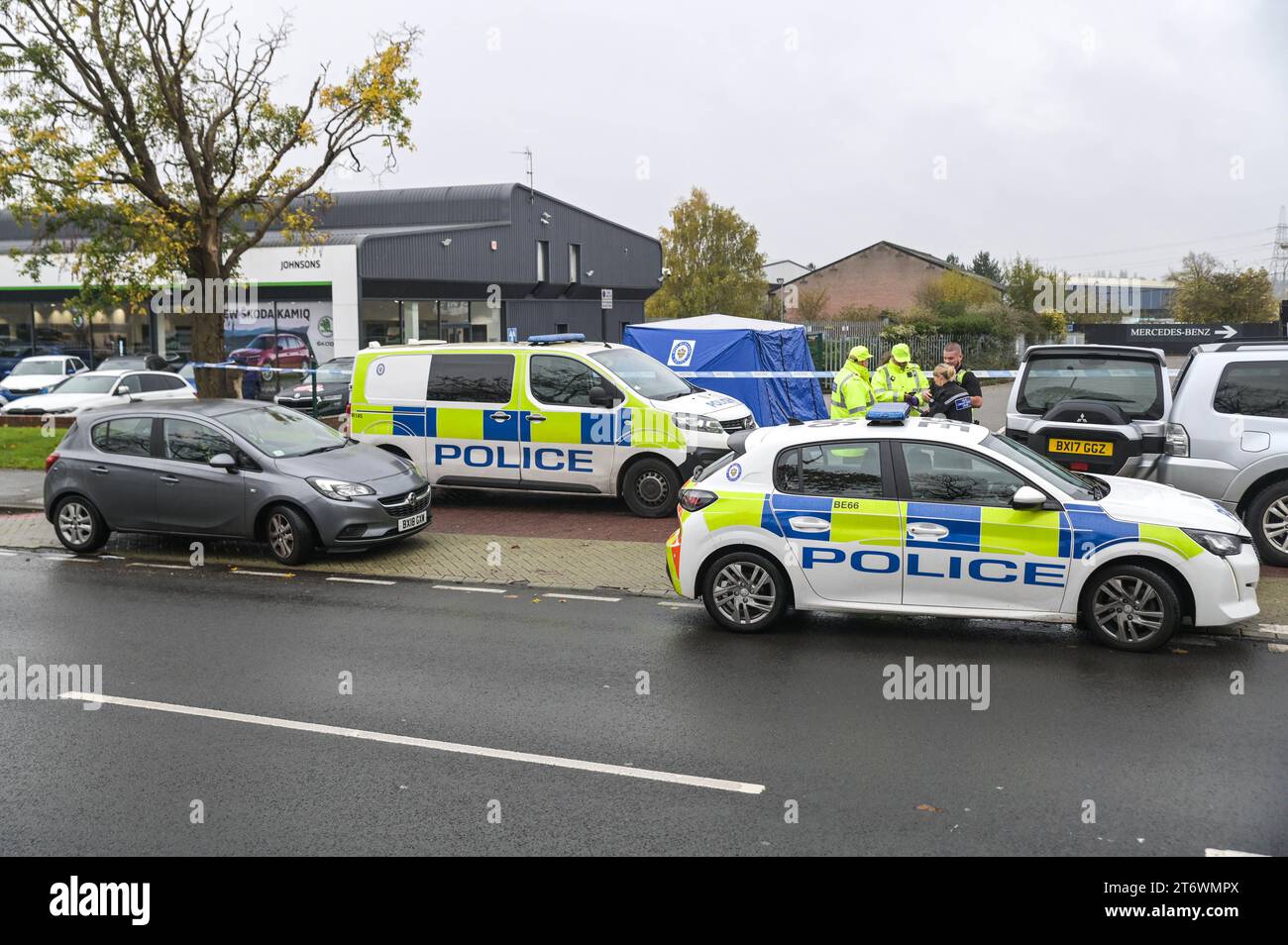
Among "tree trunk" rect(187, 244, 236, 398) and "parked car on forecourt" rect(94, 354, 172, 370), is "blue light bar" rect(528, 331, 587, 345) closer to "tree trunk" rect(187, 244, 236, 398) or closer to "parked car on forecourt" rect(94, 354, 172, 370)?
"tree trunk" rect(187, 244, 236, 398)

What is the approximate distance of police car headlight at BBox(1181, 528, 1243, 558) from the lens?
7215 millimetres

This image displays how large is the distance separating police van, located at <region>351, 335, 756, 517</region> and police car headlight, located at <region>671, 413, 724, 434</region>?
11mm

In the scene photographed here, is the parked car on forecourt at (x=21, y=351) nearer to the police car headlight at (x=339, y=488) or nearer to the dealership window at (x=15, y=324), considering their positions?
the dealership window at (x=15, y=324)

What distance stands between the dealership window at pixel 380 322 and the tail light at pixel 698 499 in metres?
25.3

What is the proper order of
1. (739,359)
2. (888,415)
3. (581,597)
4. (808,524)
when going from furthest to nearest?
(739,359)
(581,597)
(888,415)
(808,524)

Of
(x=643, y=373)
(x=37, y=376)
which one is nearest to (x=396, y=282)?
(x=37, y=376)

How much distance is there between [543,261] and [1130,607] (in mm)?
38854

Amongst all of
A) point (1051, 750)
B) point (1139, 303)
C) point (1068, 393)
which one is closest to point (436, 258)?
point (1068, 393)

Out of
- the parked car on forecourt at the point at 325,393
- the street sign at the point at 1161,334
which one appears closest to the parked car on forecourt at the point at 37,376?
the parked car on forecourt at the point at 325,393

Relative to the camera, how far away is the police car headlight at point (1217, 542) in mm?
7215

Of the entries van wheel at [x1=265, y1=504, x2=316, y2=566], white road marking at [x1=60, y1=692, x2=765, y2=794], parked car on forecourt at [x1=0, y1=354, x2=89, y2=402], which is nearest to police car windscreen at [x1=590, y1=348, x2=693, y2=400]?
van wheel at [x1=265, y1=504, x2=316, y2=566]

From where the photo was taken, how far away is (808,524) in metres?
7.87

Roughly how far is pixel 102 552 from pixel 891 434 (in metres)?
8.53

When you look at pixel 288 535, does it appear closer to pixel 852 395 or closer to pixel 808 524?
pixel 808 524
